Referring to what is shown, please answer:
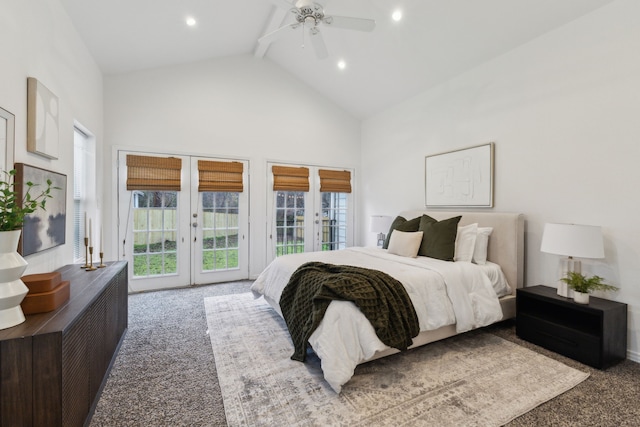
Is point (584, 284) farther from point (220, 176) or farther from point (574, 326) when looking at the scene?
point (220, 176)

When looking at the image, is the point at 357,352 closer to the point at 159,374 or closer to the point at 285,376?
the point at 285,376

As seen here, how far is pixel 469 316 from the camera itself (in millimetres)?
2641

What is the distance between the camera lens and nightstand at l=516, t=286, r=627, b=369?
2.32m

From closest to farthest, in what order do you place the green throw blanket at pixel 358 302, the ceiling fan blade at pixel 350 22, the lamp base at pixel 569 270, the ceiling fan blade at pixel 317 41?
1. the green throw blanket at pixel 358 302
2. the lamp base at pixel 569 270
3. the ceiling fan blade at pixel 350 22
4. the ceiling fan blade at pixel 317 41

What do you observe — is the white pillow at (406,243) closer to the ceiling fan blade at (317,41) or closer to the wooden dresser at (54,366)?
the ceiling fan blade at (317,41)

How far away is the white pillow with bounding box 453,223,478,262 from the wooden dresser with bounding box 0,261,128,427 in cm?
326

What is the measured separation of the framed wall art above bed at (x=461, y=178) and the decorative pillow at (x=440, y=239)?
48 centimetres

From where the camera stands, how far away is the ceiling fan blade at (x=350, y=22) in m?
2.75

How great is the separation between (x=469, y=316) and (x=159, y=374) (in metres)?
2.63

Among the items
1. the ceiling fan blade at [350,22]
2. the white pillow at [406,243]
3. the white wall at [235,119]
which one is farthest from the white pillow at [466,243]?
the white wall at [235,119]

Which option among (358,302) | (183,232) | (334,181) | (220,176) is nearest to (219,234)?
(183,232)

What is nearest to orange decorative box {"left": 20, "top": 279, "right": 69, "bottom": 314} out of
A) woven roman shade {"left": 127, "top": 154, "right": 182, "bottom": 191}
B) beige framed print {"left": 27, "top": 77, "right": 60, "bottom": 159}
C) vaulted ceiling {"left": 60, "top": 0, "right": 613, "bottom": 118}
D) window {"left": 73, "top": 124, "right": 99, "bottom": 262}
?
beige framed print {"left": 27, "top": 77, "right": 60, "bottom": 159}

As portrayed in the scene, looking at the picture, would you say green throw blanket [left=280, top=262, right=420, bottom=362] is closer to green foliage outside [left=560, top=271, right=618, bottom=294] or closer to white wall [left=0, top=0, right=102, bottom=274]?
green foliage outside [left=560, top=271, right=618, bottom=294]

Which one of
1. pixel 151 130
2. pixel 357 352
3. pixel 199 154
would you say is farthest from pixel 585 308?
pixel 151 130
